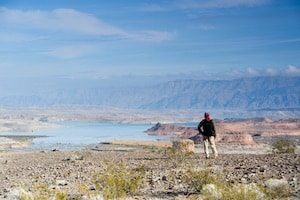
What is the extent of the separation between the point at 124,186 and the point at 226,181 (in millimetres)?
3152

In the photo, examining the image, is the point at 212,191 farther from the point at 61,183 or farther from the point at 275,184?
the point at 61,183

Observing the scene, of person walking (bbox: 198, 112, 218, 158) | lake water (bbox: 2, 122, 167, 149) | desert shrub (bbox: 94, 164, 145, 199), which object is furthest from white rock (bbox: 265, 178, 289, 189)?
lake water (bbox: 2, 122, 167, 149)

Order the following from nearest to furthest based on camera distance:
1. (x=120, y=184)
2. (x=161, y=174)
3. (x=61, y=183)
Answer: (x=120, y=184)
(x=61, y=183)
(x=161, y=174)

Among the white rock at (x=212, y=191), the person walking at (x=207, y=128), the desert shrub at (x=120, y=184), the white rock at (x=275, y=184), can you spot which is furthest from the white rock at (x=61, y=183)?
the person walking at (x=207, y=128)

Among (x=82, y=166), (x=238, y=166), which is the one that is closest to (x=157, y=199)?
(x=238, y=166)

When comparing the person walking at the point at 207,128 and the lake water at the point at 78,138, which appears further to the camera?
the lake water at the point at 78,138

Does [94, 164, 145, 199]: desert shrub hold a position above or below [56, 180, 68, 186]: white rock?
above

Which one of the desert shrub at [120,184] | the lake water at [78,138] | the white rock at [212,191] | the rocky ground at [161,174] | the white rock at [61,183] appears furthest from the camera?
the lake water at [78,138]

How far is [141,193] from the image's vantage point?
1702 cm

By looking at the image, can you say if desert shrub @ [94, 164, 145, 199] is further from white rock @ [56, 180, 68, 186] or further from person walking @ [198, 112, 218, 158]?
person walking @ [198, 112, 218, 158]

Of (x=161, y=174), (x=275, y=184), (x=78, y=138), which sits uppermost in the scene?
(x=275, y=184)

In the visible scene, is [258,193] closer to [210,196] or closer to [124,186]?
[210,196]

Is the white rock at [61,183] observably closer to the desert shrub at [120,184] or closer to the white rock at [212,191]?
the desert shrub at [120,184]

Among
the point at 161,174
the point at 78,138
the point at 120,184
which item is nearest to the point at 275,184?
the point at 120,184
